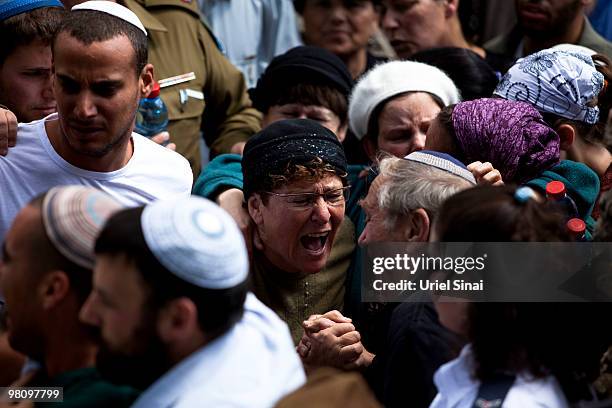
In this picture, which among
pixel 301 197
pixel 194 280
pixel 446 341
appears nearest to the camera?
pixel 194 280

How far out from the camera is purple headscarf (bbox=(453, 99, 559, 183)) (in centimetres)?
360

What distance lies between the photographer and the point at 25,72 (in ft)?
13.0

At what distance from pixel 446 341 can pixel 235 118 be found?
2.84 metres

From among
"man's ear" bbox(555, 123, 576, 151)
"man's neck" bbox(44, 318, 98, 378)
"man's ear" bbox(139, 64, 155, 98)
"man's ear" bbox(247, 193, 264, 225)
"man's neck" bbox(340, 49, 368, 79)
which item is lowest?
"man's neck" bbox(340, 49, 368, 79)

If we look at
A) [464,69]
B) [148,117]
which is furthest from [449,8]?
[148,117]

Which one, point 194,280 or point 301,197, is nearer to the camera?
point 194,280

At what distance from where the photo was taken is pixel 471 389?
7.88 feet

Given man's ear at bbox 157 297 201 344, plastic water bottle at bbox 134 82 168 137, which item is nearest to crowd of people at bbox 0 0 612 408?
man's ear at bbox 157 297 201 344

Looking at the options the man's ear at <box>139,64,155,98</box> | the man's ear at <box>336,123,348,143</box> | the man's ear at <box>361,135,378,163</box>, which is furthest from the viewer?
the man's ear at <box>336,123,348,143</box>

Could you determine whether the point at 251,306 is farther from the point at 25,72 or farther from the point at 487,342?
the point at 25,72

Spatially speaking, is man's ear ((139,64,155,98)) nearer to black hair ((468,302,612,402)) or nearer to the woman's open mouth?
the woman's open mouth

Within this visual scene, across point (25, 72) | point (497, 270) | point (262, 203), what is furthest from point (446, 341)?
point (25, 72)

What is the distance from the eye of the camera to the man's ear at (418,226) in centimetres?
312

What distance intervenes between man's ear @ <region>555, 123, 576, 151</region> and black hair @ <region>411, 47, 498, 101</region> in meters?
0.94
